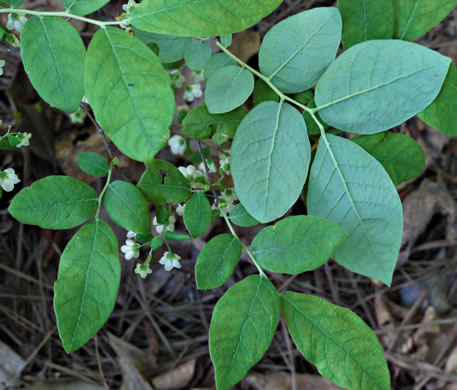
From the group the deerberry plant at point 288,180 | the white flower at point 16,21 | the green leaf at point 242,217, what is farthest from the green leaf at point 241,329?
the white flower at point 16,21

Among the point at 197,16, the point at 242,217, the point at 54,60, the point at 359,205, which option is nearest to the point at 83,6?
the point at 54,60

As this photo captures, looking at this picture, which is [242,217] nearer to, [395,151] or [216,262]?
[216,262]

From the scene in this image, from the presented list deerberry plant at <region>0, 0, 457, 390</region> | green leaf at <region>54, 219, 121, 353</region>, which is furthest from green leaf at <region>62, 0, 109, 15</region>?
green leaf at <region>54, 219, 121, 353</region>

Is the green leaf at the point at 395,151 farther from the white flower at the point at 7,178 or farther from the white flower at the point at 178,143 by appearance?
the white flower at the point at 7,178

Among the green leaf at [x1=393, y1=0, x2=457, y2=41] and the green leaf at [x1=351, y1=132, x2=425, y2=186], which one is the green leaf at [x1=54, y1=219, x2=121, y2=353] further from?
the green leaf at [x1=393, y1=0, x2=457, y2=41]

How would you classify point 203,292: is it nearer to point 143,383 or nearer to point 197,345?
point 197,345
